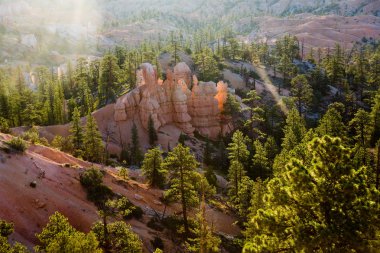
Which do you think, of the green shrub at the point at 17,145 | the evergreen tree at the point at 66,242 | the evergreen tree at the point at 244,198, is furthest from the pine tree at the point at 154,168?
the evergreen tree at the point at 66,242

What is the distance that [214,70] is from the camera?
98.3m

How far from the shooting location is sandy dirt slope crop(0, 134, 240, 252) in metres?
30.2

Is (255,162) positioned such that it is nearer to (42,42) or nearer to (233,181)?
(233,181)

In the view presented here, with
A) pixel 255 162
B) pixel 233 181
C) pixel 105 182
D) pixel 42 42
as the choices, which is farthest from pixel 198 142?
pixel 42 42

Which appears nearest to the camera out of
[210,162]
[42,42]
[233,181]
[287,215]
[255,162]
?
[287,215]

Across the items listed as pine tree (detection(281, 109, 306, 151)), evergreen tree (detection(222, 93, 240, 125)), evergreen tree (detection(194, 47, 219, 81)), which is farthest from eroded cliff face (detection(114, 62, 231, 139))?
pine tree (detection(281, 109, 306, 151))

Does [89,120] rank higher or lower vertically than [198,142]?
higher

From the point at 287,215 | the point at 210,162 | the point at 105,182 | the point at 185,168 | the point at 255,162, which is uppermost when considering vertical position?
the point at 287,215

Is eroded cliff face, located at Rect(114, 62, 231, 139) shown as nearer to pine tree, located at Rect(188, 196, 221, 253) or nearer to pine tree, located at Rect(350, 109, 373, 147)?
pine tree, located at Rect(350, 109, 373, 147)

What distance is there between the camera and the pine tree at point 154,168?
44.0m

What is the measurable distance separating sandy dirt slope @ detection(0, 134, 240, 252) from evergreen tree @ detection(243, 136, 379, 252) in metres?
19.9

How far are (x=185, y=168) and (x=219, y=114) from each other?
45.7 metres

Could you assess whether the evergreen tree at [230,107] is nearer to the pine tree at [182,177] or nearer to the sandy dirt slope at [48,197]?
the sandy dirt slope at [48,197]

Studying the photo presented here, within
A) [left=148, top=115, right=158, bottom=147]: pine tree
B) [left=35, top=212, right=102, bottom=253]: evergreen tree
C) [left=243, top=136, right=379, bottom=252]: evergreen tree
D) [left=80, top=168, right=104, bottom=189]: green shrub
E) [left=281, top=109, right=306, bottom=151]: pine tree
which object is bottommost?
[left=148, top=115, right=158, bottom=147]: pine tree
